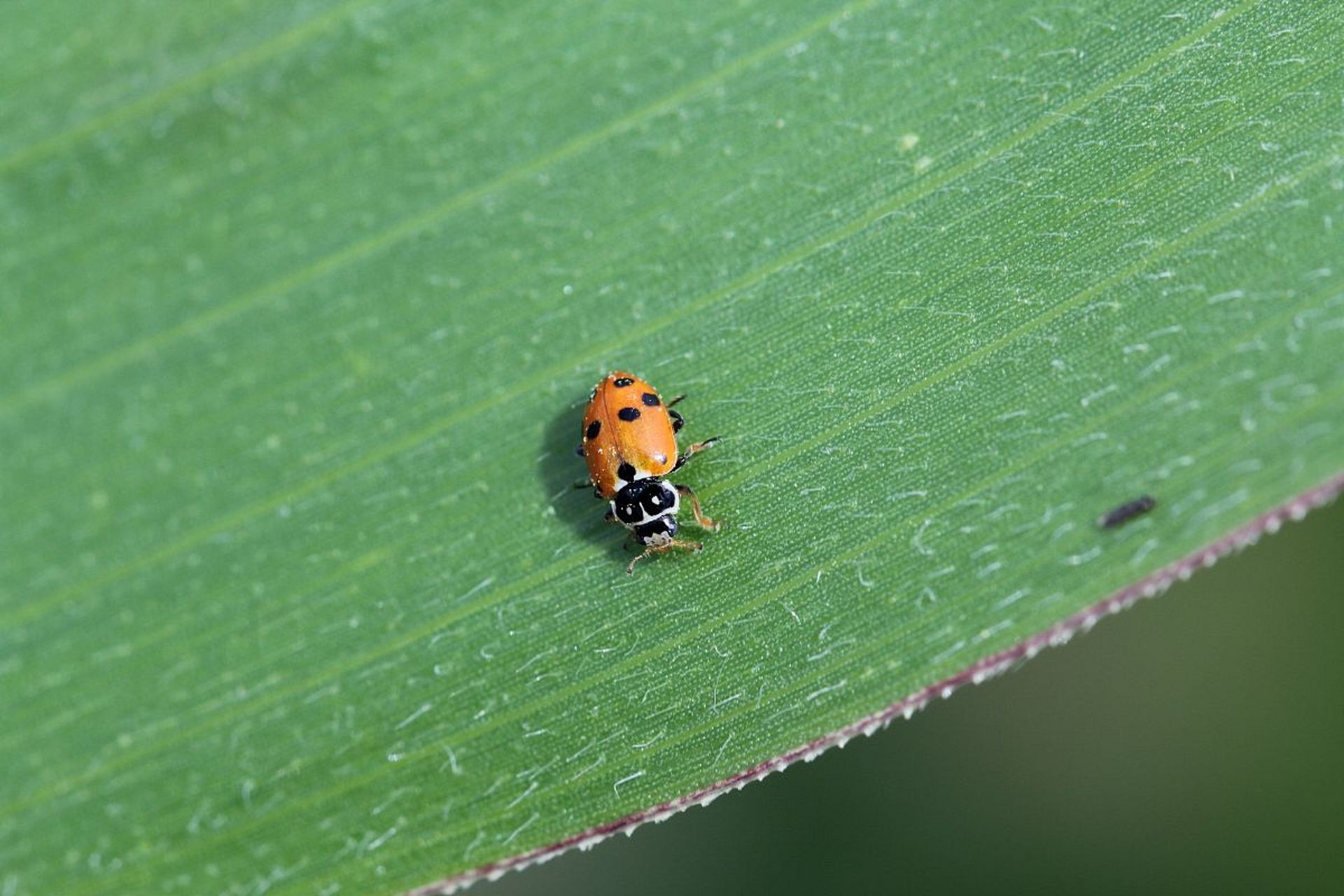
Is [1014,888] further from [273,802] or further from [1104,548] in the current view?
[273,802]

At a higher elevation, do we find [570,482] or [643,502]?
[570,482]

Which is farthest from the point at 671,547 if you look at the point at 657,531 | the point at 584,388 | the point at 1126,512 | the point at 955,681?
the point at 1126,512

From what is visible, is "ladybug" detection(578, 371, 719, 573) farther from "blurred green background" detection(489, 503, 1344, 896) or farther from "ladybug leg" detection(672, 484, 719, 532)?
"blurred green background" detection(489, 503, 1344, 896)

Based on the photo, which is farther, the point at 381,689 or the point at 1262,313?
the point at 381,689

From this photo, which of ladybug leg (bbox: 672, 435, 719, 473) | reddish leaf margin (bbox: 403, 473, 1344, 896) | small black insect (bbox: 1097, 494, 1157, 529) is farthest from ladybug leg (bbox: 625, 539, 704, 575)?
small black insect (bbox: 1097, 494, 1157, 529)

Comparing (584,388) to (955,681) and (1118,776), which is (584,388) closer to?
(955,681)

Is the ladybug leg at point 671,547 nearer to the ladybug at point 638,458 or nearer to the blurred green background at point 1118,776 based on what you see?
the ladybug at point 638,458

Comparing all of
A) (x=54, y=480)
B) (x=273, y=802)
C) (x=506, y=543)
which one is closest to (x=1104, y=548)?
(x=506, y=543)
